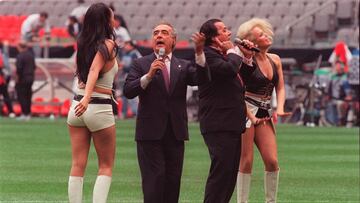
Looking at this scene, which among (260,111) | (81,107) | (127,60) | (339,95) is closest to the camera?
(81,107)

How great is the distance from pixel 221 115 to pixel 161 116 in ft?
1.88

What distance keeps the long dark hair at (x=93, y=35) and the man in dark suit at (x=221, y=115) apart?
0.90 meters

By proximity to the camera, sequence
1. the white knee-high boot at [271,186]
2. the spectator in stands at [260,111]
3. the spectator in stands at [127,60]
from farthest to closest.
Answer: the spectator in stands at [127,60], the white knee-high boot at [271,186], the spectator in stands at [260,111]

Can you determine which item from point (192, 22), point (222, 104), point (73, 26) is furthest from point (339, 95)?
point (222, 104)

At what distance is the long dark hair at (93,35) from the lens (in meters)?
10.9

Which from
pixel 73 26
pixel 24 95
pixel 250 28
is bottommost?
pixel 24 95

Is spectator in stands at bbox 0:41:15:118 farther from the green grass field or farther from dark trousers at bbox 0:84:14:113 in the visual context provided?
the green grass field

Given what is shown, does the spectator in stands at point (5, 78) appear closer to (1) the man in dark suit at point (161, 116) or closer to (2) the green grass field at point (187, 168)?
(2) the green grass field at point (187, 168)


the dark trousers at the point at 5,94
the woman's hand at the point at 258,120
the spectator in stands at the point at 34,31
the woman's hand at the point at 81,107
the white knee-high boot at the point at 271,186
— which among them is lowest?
the dark trousers at the point at 5,94

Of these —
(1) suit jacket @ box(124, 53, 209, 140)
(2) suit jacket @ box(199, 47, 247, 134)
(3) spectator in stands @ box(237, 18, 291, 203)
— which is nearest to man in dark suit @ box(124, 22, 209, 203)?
(1) suit jacket @ box(124, 53, 209, 140)

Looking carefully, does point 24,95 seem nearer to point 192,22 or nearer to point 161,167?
point 192,22

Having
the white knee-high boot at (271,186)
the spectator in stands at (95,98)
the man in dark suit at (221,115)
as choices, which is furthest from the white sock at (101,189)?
the white knee-high boot at (271,186)

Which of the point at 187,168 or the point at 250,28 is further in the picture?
the point at 187,168

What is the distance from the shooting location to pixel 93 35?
10875 millimetres
